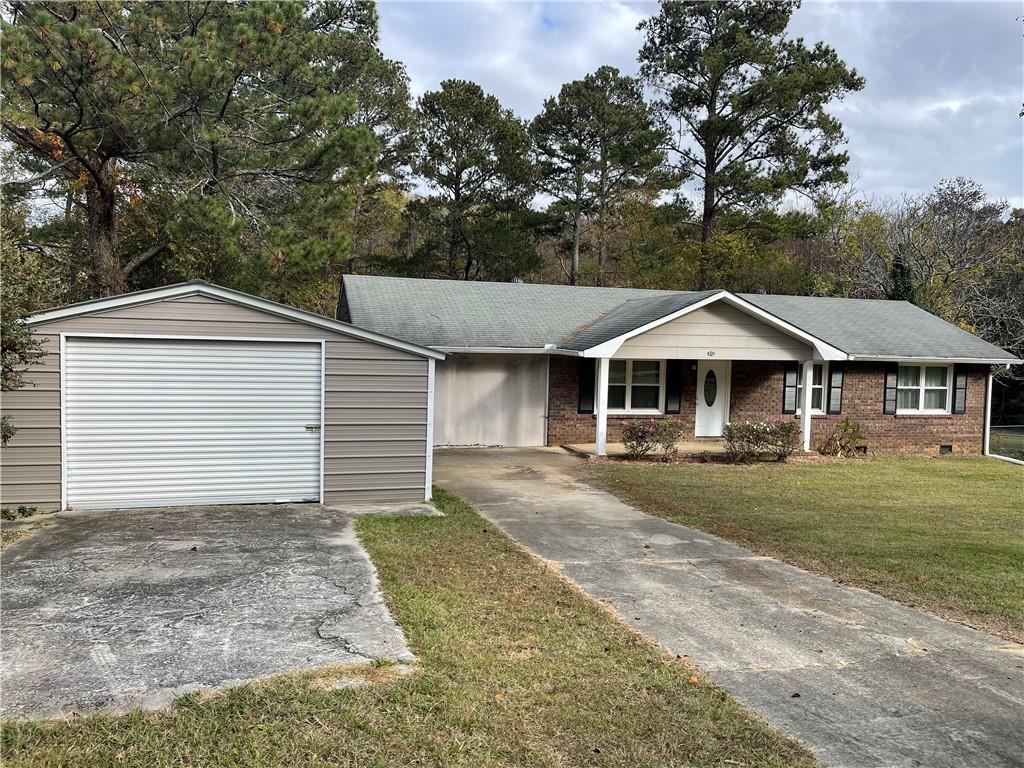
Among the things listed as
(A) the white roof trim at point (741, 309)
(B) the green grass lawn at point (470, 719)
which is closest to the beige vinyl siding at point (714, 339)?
(A) the white roof trim at point (741, 309)

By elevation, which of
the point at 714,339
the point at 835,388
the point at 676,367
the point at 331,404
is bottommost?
the point at 331,404

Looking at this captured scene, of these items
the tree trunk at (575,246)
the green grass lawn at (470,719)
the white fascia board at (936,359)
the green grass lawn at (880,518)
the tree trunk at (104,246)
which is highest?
the tree trunk at (575,246)

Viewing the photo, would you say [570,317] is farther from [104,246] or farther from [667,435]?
[104,246]

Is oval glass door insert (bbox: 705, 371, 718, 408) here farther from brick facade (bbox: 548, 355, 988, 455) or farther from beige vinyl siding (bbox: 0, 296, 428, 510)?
beige vinyl siding (bbox: 0, 296, 428, 510)

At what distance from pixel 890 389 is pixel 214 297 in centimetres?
1527

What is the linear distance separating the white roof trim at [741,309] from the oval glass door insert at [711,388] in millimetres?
2504

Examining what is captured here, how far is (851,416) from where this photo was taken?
17078 mm

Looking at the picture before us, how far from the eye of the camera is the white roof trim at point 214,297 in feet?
27.0

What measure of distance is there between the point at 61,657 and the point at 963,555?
8.05 meters

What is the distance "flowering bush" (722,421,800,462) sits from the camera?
47.4 ft

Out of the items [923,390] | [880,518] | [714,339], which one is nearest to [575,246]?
[923,390]

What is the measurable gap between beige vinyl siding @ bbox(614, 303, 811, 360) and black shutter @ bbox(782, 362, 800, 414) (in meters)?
2.11

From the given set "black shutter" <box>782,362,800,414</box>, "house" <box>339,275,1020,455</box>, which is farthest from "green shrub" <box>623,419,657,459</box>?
"black shutter" <box>782,362,800,414</box>

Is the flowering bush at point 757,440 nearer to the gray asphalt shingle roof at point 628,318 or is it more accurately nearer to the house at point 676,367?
the house at point 676,367
